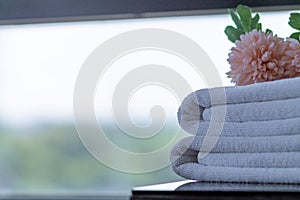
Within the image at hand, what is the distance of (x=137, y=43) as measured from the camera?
5.12ft

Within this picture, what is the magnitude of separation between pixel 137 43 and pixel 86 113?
11.3 inches

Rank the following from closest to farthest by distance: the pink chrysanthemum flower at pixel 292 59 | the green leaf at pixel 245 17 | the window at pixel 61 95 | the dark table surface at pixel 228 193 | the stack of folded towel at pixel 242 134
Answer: the dark table surface at pixel 228 193 < the stack of folded towel at pixel 242 134 < the pink chrysanthemum flower at pixel 292 59 < the green leaf at pixel 245 17 < the window at pixel 61 95

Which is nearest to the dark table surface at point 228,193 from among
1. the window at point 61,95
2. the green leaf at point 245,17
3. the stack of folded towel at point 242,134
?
the stack of folded towel at point 242,134

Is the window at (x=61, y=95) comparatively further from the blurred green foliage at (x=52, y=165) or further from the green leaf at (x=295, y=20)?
the green leaf at (x=295, y=20)

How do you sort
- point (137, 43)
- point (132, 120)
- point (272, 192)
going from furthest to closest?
point (137, 43), point (132, 120), point (272, 192)

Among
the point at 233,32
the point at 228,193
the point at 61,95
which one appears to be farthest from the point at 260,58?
the point at 61,95

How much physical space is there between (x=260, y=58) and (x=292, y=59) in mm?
55

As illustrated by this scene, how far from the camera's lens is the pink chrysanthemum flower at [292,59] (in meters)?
0.81

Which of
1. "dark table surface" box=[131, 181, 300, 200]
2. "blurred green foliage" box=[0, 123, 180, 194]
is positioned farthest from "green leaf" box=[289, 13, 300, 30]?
"blurred green foliage" box=[0, 123, 180, 194]

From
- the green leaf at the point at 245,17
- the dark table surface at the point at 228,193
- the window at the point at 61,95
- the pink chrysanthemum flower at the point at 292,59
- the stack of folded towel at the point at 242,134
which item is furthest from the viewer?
the window at the point at 61,95

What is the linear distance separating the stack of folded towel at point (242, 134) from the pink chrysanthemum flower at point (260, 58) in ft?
0.38

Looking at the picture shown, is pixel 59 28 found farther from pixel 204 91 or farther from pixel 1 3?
pixel 204 91

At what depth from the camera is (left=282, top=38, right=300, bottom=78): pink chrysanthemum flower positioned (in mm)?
812

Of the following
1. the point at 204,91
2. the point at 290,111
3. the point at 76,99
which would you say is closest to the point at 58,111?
the point at 76,99
